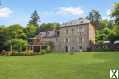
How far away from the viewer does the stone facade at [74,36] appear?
261ft

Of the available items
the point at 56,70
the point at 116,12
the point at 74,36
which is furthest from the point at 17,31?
the point at 56,70

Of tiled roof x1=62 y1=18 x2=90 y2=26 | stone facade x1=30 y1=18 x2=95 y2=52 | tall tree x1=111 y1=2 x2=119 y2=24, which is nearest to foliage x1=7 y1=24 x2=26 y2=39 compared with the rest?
stone facade x1=30 y1=18 x2=95 y2=52

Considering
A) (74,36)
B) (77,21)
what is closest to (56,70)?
(77,21)

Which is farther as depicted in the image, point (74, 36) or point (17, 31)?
point (17, 31)

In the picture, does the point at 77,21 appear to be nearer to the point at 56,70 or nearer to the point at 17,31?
the point at 17,31

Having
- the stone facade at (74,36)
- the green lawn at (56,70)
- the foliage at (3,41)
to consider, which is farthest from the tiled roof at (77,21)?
the green lawn at (56,70)

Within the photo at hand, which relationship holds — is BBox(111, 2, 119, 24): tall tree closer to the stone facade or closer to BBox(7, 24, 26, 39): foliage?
the stone facade

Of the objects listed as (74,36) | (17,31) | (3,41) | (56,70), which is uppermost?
(17,31)

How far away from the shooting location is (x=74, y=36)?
274 feet

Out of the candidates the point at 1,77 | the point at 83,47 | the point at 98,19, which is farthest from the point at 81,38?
the point at 1,77

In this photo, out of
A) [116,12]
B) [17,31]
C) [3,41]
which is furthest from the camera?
[17,31]

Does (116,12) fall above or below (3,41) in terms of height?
above

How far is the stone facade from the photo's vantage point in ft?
261

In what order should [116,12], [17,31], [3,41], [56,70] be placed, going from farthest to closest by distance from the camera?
[17,31] < [116,12] < [3,41] < [56,70]
